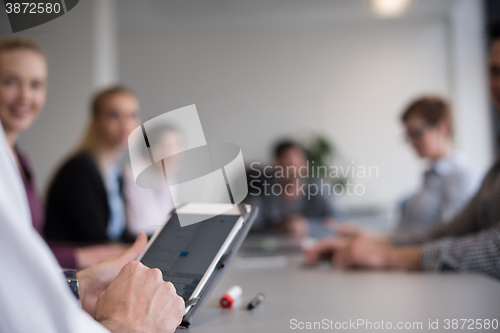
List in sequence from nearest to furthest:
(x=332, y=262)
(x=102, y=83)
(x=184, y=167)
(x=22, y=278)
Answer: (x=22, y=278), (x=184, y=167), (x=332, y=262), (x=102, y=83)


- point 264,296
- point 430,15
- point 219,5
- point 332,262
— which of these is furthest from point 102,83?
point 430,15

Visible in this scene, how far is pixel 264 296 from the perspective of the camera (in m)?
0.74

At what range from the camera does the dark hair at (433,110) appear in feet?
5.92

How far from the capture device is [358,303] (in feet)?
2.20

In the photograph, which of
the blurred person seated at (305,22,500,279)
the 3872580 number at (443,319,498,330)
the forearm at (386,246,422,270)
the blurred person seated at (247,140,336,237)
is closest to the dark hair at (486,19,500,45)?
the blurred person seated at (305,22,500,279)

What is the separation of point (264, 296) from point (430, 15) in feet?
14.3

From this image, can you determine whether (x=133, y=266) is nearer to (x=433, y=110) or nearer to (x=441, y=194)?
(x=441, y=194)

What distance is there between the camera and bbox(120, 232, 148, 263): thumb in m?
0.60

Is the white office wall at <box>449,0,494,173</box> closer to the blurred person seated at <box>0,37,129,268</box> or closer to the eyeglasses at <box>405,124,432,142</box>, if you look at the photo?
the eyeglasses at <box>405,124,432,142</box>

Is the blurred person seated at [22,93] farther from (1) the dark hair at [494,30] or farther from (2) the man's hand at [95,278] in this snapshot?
(1) the dark hair at [494,30]

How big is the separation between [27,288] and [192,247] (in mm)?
309

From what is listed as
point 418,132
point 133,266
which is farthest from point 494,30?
point 133,266

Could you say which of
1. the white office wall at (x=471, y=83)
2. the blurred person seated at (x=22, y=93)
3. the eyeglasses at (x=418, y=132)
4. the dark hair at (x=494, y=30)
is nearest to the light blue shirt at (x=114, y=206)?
the blurred person seated at (x=22, y=93)

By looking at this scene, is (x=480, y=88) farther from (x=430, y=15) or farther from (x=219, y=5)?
(x=219, y=5)
